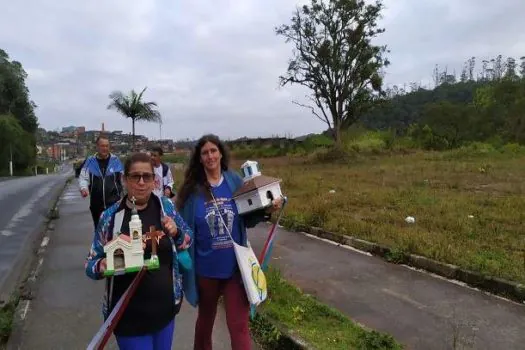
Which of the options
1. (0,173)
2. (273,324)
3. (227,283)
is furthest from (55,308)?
(0,173)

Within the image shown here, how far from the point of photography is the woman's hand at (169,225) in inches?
101

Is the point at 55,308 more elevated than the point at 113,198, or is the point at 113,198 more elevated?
the point at 113,198

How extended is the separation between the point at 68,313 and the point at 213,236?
262 centimetres

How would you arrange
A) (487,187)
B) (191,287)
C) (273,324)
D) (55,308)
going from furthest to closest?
1. (487,187)
2. (55,308)
3. (273,324)
4. (191,287)

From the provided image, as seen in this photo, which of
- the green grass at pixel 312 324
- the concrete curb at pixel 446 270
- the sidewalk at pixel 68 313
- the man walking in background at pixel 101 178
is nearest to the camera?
the green grass at pixel 312 324

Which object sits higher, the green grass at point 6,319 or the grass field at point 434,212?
the grass field at point 434,212

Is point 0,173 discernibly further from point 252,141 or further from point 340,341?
point 340,341

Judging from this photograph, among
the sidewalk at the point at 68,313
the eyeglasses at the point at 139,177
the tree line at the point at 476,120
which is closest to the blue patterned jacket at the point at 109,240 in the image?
the eyeglasses at the point at 139,177

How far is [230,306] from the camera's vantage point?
322cm

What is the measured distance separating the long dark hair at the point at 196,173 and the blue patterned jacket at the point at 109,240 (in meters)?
0.49

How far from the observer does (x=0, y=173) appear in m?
53.9

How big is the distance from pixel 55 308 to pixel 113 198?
1536mm

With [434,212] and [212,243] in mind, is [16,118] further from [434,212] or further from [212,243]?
A: [212,243]

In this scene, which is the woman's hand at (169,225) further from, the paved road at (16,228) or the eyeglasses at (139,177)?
the paved road at (16,228)
